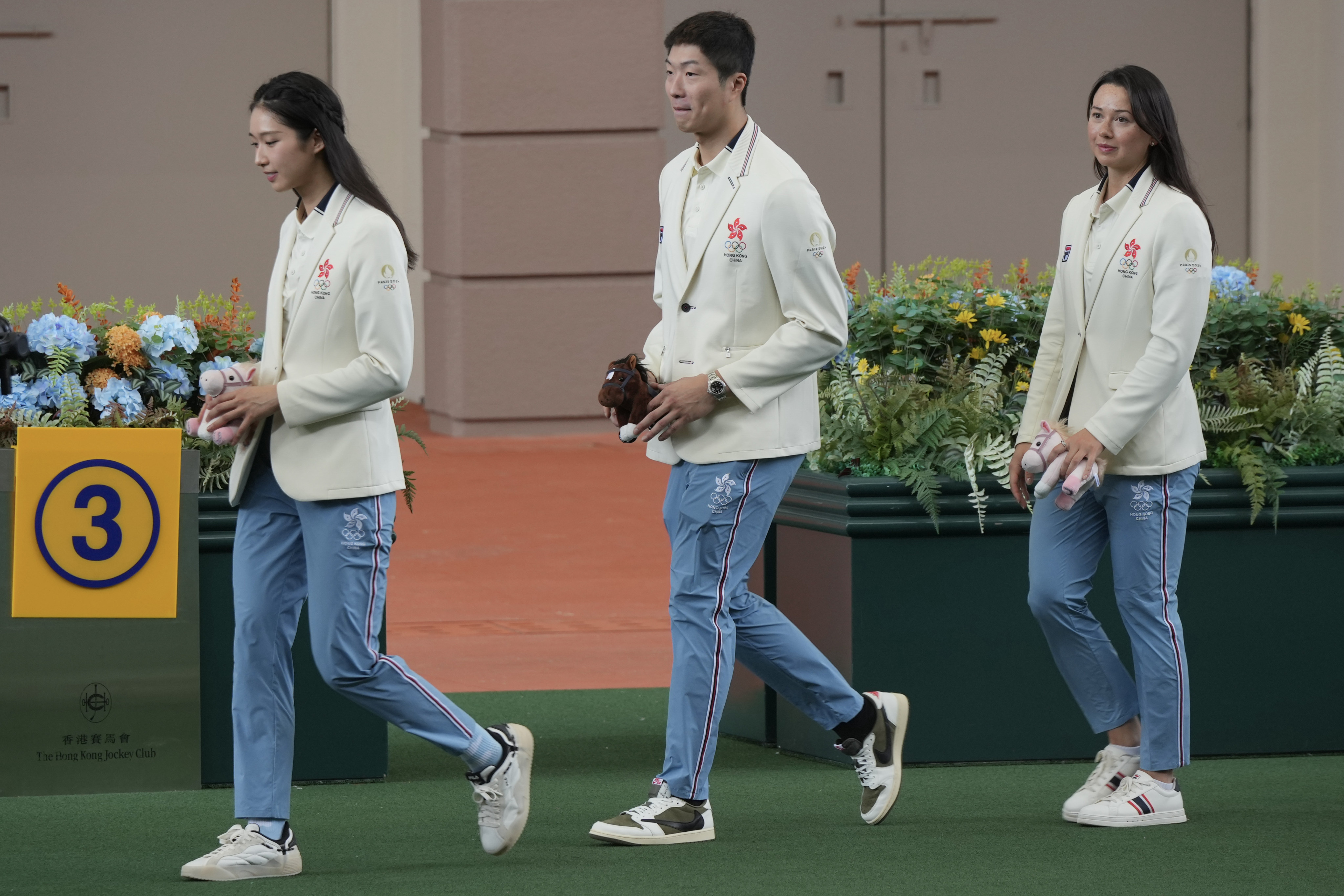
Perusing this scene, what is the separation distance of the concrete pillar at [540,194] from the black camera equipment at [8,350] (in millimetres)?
7154

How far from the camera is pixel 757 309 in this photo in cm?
413

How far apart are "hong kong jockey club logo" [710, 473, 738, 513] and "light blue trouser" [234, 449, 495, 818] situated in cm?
68

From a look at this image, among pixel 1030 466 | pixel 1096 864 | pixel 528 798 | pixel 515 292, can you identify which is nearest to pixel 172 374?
pixel 528 798

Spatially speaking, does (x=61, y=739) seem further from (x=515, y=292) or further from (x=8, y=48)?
(x=8, y=48)

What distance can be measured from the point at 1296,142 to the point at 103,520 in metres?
11.8

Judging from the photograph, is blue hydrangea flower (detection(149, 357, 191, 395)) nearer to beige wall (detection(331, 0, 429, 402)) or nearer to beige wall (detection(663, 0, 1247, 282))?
beige wall (detection(331, 0, 429, 402))

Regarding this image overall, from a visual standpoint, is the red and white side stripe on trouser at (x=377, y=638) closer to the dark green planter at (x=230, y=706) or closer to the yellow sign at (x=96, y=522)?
the dark green planter at (x=230, y=706)

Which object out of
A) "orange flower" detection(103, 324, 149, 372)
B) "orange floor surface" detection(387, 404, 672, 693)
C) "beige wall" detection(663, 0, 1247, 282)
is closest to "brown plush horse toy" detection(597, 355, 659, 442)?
"orange flower" detection(103, 324, 149, 372)

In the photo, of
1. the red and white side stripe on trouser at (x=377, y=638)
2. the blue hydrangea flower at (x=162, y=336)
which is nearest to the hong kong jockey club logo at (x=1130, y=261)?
the red and white side stripe on trouser at (x=377, y=638)

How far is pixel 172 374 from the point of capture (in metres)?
4.79

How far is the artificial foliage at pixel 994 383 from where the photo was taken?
502 cm

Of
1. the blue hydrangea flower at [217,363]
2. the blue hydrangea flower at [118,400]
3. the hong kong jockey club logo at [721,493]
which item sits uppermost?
the blue hydrangea flower at [217,363]

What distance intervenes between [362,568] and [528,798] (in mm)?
641

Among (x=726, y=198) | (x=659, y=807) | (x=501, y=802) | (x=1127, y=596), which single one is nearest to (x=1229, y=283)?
(x=1127, y=596)
